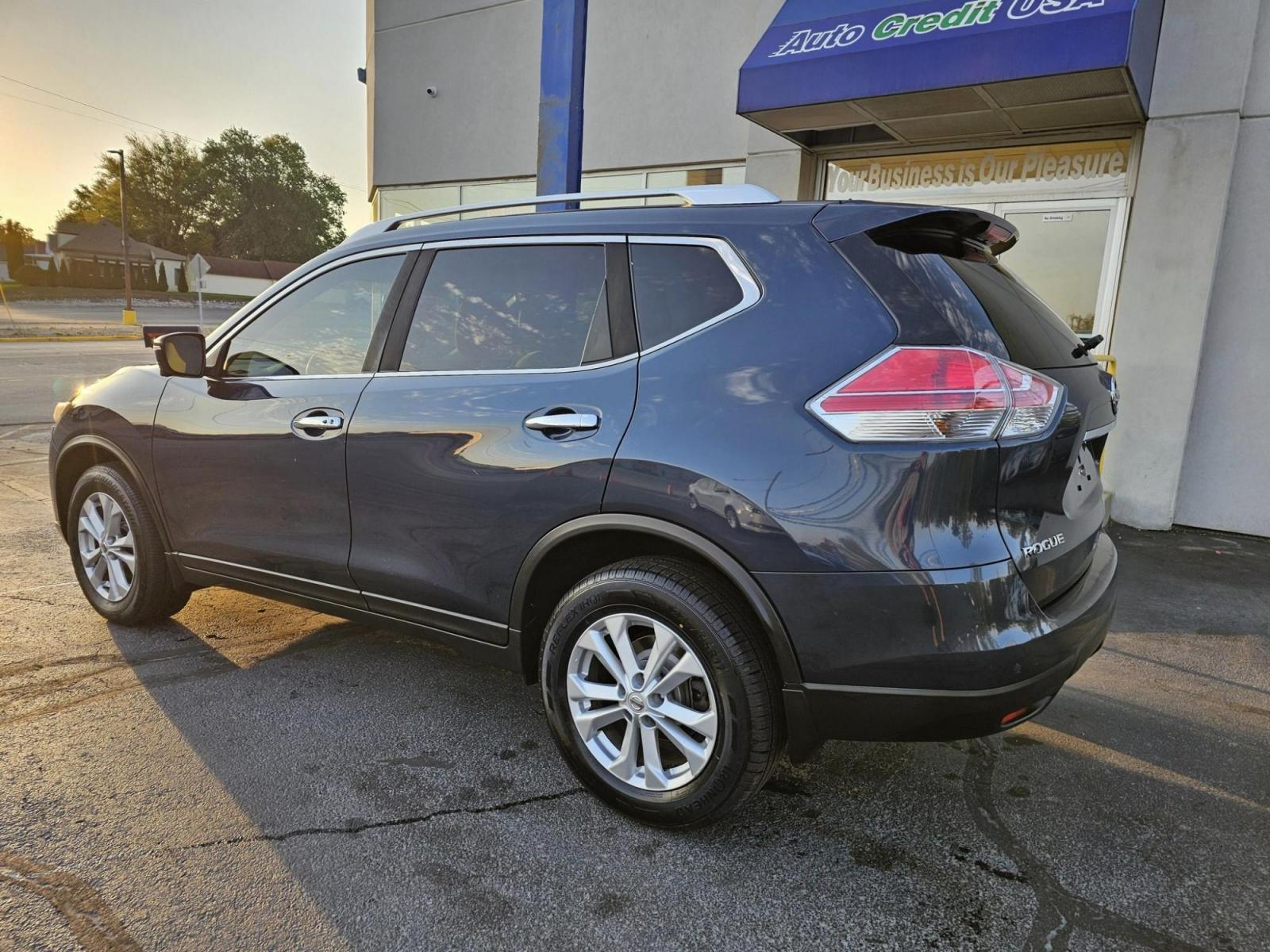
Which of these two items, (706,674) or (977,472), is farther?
(706,674)

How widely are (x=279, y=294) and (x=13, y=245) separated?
79.9 m

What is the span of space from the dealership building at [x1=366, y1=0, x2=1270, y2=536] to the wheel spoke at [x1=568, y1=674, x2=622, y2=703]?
227 inches

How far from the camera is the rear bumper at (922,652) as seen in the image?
2.10 meters

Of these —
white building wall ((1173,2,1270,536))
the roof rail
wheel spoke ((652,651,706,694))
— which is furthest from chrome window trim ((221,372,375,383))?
white building wall ((1173,2,1270,536))

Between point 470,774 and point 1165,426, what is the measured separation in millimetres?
6611

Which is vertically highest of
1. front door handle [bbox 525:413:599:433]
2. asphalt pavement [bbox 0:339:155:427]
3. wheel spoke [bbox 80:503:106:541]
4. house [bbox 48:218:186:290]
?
house [bbox 48:218:186:290]

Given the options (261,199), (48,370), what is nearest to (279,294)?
(48,370)

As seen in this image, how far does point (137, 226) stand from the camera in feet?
231

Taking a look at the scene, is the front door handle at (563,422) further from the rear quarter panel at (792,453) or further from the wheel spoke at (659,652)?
the wheel spoke at (659,652)

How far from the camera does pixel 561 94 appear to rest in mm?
6547

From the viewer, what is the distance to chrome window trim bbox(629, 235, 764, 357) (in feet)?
7.93

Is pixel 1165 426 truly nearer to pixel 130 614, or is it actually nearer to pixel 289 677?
pixel 289 677

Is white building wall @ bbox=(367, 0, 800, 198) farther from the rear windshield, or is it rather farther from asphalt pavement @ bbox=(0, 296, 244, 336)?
asphalt pavement @ bbox=(0, 296, 244, 336)

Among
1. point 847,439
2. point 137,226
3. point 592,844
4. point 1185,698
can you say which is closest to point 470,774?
point 592,844
